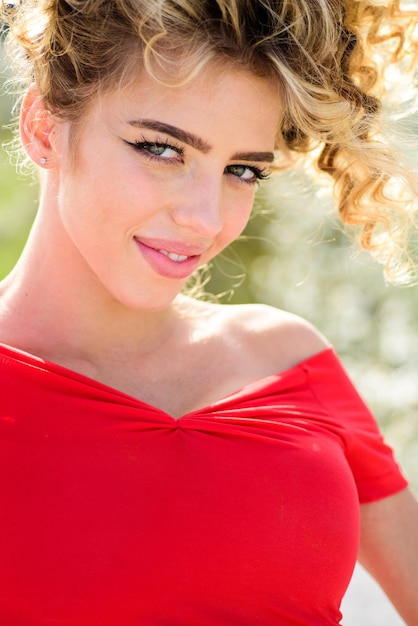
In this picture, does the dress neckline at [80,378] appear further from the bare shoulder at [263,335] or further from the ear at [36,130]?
the ear at [36,130]

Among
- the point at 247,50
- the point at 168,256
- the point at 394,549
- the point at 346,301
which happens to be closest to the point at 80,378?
the point at 168,256

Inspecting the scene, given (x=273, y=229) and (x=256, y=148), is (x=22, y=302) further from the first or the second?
(x=273, y=229)

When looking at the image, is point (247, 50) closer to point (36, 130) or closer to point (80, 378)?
point (36, 130)

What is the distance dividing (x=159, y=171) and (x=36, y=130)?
30cm

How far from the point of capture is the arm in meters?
2.06

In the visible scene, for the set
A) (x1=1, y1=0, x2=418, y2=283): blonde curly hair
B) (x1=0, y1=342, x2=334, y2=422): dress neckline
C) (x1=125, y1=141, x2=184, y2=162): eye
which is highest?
(x1=1, y1=0, x2=418, y2=283): blonde curly hair

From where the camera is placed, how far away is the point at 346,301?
4832 mm

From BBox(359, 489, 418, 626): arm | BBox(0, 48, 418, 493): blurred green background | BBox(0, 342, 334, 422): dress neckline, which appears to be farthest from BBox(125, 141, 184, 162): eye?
BBox(0, 48, 418, 493): blurred green background

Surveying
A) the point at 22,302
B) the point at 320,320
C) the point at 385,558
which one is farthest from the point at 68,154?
the point at 320,320

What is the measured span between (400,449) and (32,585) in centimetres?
324

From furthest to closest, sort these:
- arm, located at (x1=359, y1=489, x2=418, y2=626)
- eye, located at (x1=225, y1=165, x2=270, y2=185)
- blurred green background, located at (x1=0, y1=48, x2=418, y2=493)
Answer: blurred green background, located at (x1=0, y1=48, x2=418, y2=493) → arm, located at (x1=359, y1=489, x2=418, y2=626) → eye, located at (x1=225, y1=165, x2=270, y2=185)

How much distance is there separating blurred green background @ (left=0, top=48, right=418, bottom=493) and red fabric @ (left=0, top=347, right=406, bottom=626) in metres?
2.73

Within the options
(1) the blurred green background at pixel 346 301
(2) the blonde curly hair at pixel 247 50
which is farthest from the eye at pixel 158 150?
(1) the blurred green background at pixel 346 301

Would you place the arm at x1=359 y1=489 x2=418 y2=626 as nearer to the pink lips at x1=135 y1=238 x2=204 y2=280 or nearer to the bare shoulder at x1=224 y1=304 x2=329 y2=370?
the bare shoulder at x1=224 y1=304 x2=329 y2=370
